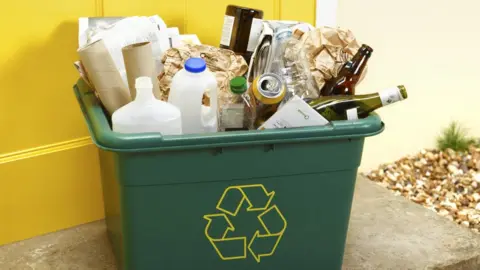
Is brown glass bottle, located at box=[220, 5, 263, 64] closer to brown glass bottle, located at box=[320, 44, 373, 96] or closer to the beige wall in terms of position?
brown glass bottle, located at box=[320, 44, 373, 96]

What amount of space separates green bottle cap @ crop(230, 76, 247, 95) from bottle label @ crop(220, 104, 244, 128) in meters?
0.04

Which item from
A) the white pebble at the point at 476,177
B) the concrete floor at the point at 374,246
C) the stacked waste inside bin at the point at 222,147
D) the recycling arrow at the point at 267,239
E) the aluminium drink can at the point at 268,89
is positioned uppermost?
the aluminium drink can at the point at 268,89

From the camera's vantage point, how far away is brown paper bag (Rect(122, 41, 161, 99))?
4.37ft

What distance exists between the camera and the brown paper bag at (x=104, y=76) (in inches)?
52.7

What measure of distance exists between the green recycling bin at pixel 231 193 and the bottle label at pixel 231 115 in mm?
127

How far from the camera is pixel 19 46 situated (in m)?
1.58

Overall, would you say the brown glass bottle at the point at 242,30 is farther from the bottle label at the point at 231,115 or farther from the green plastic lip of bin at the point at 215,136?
the green plastic lip of bin at the point at 215,136

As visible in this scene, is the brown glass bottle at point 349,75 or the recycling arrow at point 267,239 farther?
the brown glass bottle at point 349,75

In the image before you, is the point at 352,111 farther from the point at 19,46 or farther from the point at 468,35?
the point at 468,35

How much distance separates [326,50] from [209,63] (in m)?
0.30

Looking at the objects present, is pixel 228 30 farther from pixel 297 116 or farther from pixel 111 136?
pixel 111 136

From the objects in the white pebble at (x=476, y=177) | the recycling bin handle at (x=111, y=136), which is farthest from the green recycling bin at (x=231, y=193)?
the white pebble at (x=476, y=177)

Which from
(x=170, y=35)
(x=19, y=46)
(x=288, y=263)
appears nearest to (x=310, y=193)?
(x=288, y=263)

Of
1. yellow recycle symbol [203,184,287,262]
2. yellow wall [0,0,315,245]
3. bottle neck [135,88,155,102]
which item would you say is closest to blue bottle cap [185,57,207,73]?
bottle neck [135,88,155,102]
